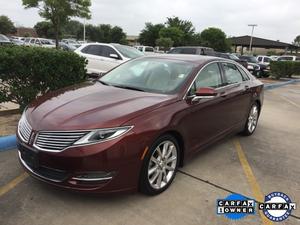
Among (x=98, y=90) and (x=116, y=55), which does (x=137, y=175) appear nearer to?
(x=98, y=90)

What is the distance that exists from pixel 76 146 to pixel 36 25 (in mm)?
68108

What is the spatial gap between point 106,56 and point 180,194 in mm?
8733

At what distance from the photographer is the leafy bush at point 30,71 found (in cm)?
539

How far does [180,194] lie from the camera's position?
11.9 ft

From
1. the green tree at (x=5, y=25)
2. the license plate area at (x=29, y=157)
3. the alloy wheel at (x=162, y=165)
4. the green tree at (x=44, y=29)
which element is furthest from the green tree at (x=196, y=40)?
the license plate area at (x=29, y=157)

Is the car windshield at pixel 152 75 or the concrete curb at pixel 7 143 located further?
the concrete curb at pixel 7 143

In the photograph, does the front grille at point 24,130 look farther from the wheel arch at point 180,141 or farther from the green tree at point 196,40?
the green tree at point 196,40

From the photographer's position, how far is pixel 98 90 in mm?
4102

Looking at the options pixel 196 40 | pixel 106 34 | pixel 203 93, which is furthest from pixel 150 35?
pixel 203 93

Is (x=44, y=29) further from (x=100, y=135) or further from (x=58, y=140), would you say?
(x=100, y=135)

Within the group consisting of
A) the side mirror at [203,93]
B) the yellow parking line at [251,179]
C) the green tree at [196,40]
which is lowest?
the yellow parking line at [251,179]

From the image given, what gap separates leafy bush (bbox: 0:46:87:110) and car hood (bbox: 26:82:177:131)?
1.82 meters

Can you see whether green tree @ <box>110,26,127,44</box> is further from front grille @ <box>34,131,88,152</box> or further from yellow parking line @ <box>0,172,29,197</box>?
front grille @ <box>34,131,88,152</box>

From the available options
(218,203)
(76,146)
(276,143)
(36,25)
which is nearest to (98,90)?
(76,146)
